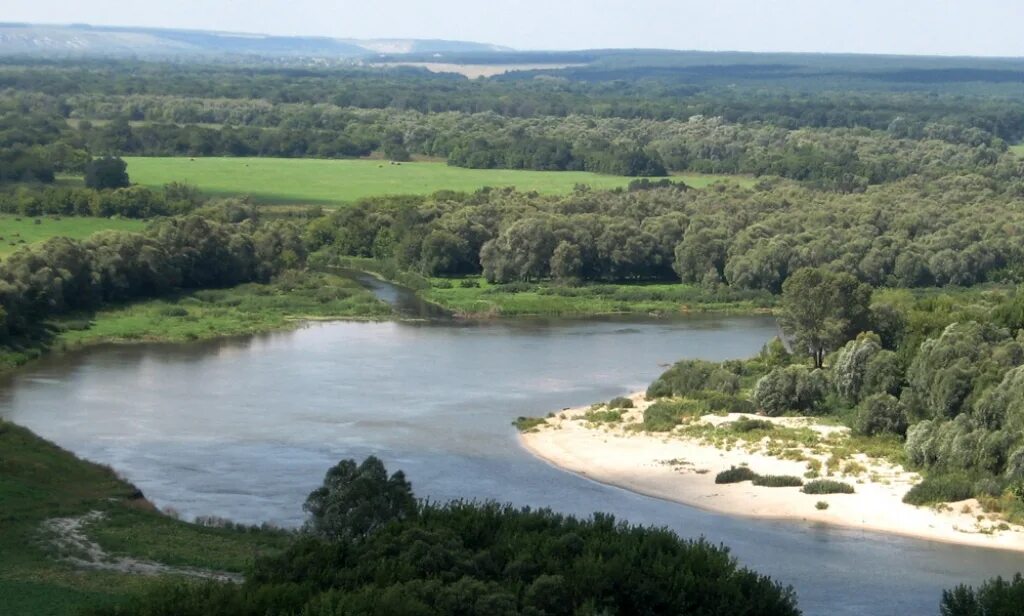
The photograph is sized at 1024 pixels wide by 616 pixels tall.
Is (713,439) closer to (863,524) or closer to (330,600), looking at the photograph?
(863,524)

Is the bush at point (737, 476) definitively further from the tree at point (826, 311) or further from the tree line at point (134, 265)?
the tree line at point (134, 265)

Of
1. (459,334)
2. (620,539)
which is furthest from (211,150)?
(620,539)

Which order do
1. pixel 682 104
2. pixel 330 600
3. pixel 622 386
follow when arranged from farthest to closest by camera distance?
1. pixel 682 104
2. pixel 622 386
3. pixel 330 600

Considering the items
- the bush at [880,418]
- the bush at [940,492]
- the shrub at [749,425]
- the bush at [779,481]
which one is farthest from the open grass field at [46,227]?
the bush at [940,492]

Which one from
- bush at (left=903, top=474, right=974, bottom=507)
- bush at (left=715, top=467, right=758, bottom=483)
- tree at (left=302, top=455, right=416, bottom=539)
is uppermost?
tree at (left=302, top=455, right=416, bottom=539)

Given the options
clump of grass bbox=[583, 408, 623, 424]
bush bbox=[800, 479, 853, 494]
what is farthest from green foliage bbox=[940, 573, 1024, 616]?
clump of grass bbox=[583, 408, 623, 424]

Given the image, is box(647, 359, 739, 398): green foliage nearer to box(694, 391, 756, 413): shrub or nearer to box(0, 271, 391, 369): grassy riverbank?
box(694, 391, 756, 413): shrub
